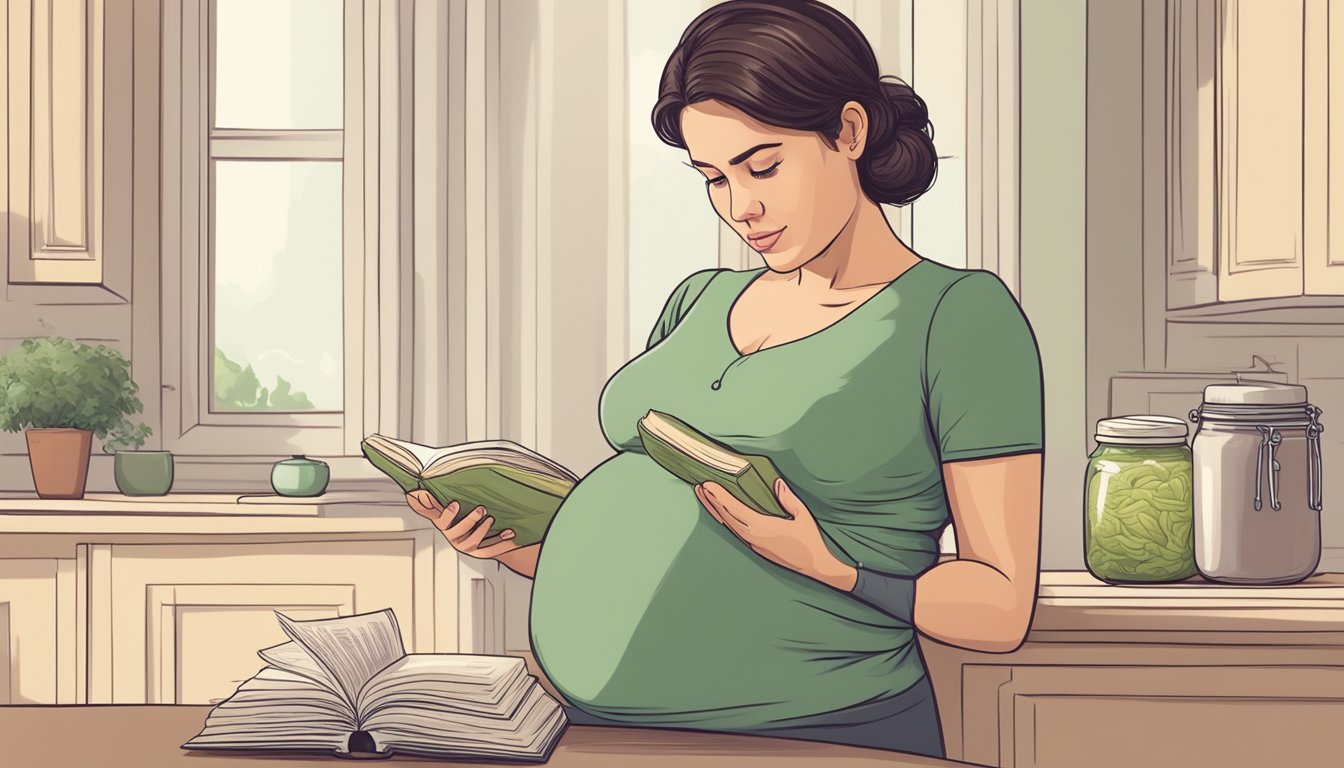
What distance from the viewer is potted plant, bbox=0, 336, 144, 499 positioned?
7.95ft

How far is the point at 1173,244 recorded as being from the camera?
8.46ft

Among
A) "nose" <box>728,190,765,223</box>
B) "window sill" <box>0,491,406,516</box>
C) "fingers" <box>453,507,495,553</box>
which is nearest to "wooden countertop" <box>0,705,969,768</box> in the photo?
"fingers" <box>453,507,495,553</box>

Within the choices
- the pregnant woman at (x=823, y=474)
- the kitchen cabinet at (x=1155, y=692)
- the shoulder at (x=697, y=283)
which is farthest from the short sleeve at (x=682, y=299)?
the kitchen cabinet at (x=1155, y=692)

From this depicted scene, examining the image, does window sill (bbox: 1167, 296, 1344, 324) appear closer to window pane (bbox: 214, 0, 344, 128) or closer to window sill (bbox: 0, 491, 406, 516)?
window sill (bbox: 0, 491, 406, 516)

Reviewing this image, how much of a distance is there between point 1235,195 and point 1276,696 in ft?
3.10

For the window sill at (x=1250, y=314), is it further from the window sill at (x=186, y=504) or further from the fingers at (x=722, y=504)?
the window sill at (x=186, y=504)

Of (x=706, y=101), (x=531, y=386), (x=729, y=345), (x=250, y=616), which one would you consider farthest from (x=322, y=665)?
(x=531, y=386)

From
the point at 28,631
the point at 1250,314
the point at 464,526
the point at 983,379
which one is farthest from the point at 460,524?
the point at 1250,314

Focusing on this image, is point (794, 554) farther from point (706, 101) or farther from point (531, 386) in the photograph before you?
point (531, 386)

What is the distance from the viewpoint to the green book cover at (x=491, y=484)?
146cm

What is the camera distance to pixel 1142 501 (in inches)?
87.4

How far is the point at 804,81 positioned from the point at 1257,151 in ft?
4.39

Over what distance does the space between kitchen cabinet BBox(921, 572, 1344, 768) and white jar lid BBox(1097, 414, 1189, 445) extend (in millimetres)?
326

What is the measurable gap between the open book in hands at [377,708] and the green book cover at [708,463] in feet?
0.83
